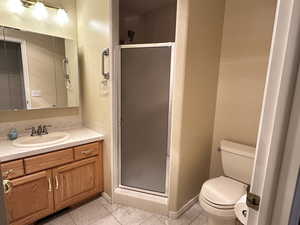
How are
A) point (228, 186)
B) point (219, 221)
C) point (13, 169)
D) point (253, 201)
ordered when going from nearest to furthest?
point (253, 201), point (13, 169), point (219, 221), point (228, 186)

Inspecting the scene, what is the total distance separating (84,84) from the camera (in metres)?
2.23

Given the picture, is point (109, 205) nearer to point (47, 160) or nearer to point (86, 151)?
point (86, 151)

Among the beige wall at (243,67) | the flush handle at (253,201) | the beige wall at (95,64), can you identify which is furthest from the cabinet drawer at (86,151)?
the flush handle at (253,201)

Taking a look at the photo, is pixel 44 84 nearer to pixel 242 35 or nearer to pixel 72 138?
pixel 72 138

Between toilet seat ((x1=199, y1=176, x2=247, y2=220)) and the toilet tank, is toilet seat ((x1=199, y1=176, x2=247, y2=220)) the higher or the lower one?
the lower one

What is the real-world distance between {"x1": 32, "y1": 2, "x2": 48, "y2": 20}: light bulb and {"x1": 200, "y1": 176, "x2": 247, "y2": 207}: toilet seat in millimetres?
2463

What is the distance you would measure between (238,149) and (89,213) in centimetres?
170

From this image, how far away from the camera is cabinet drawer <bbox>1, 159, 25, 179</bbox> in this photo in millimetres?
1391

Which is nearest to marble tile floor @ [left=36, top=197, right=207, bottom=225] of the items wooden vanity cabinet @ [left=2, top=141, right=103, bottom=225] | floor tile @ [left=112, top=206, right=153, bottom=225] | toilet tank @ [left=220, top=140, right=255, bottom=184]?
floor tile @ [left=112, top=206, right=153, bottom=225]

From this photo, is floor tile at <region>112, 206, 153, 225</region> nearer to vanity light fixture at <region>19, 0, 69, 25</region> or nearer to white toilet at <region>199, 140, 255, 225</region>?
white toilet at <region>199, 140, 255, 225</region>

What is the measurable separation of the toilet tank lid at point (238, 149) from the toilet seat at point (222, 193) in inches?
11.9

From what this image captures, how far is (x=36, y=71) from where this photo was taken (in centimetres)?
193

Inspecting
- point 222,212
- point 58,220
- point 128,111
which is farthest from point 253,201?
point 58,220

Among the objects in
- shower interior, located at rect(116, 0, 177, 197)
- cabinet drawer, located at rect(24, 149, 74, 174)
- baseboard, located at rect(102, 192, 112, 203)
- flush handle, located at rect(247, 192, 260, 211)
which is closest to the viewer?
flush handle, located at rect(247, 192, 260, 211)
